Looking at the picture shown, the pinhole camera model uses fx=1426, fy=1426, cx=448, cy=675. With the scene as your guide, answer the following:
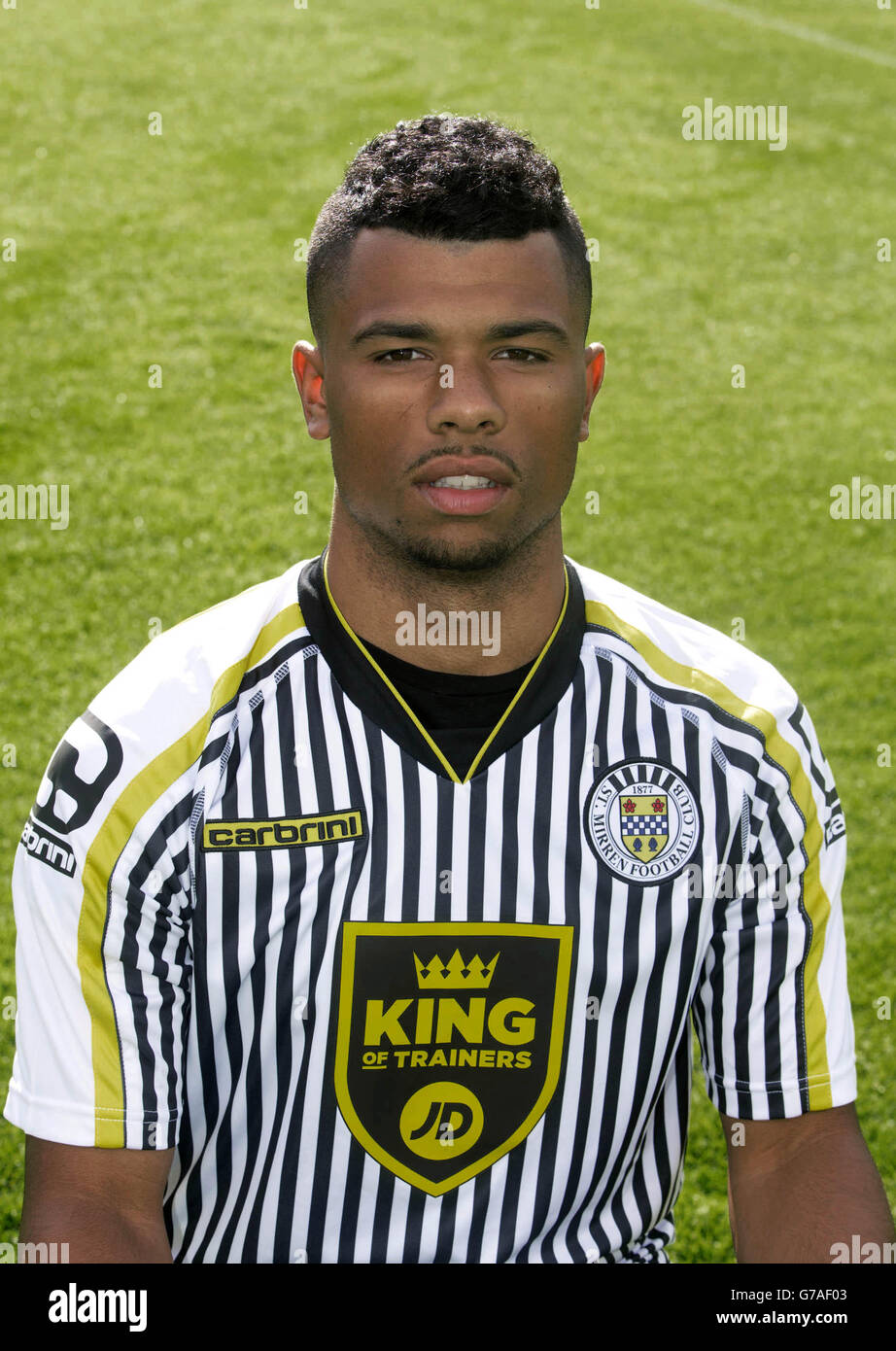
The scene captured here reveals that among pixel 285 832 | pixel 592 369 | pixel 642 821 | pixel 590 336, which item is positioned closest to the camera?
pixel 285 832

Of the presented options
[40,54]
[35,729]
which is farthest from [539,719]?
[40,54]

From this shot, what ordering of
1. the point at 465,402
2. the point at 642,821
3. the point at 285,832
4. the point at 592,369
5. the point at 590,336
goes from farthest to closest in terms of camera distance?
1. the point at 590,336
2. the point at 592,369
3. the point at 642,821
4. the point at 285,832
5. the point at 465,402

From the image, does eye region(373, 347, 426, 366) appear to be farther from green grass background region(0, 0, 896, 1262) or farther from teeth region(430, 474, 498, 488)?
green grass background region(0, 0, 896, 1262)

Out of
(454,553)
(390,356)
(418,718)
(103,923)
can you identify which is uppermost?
(390,356)

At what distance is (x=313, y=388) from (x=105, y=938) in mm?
1019

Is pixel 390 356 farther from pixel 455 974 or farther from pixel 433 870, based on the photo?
pixel 455 974

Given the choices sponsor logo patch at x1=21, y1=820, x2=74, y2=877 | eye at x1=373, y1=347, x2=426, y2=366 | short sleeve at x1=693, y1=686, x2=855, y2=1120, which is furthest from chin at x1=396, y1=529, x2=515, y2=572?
sponsor logo patch at x1=21, y1=820, x2=74, y2=877

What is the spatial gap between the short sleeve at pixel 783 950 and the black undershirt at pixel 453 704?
1.61ft

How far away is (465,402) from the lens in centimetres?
226

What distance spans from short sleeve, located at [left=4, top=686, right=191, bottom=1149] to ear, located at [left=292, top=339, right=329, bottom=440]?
23.8 inches

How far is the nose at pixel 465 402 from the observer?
88.7 inches

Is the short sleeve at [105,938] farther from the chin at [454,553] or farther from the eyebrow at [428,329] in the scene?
the eyebrow at [428,329]

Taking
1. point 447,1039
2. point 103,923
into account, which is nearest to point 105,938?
point 103,923

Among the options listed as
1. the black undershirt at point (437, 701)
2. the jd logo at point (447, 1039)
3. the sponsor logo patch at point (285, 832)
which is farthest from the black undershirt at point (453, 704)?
the jd logo at point (447, 1039)
